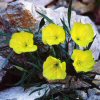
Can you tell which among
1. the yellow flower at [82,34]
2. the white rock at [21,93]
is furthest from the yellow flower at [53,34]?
the white rock at [21,93]

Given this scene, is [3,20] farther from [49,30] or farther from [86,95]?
[86,95]

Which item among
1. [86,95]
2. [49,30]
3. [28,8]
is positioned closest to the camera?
[49,30]

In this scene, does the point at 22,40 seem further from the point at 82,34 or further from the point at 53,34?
the point at 82,34

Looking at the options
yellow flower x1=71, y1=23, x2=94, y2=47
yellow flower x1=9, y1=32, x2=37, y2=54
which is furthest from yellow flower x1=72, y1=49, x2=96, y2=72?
yellow flower x1=9, y1=32, x2=37, y2=54

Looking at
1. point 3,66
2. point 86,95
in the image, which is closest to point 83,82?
point 86,95

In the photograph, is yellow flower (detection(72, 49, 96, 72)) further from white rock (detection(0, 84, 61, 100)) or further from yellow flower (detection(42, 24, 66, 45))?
white rock (detection(0, 84, 61, 100))
